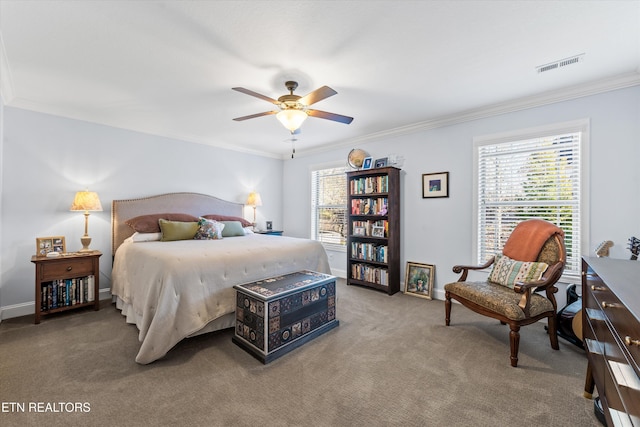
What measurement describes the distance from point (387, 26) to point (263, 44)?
3.00 ft

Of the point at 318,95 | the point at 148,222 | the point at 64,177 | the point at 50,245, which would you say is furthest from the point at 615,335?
the point at 64,177

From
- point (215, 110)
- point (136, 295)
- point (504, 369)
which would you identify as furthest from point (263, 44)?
point (504, 369)

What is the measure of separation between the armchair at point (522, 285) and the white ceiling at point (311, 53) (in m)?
1.51

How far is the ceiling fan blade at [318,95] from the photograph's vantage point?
2.22 m

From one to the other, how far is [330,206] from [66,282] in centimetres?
389

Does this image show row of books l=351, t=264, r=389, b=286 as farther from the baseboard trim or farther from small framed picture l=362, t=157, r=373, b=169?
the baseboard trim

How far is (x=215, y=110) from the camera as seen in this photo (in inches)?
136

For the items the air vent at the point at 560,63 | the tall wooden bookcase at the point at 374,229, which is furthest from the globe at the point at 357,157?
the air vent at the point at 560,63

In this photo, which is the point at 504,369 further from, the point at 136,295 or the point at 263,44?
the point at 136,295

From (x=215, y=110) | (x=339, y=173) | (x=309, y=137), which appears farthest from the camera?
(x=339, y=173)

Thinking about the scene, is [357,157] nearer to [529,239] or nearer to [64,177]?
[529,239]

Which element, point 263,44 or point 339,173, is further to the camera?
point 339,173

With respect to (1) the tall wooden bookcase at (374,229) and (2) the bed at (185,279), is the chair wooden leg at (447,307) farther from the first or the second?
(2) the bed at (185,279)

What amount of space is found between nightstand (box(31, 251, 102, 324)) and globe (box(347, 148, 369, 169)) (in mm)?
3729
